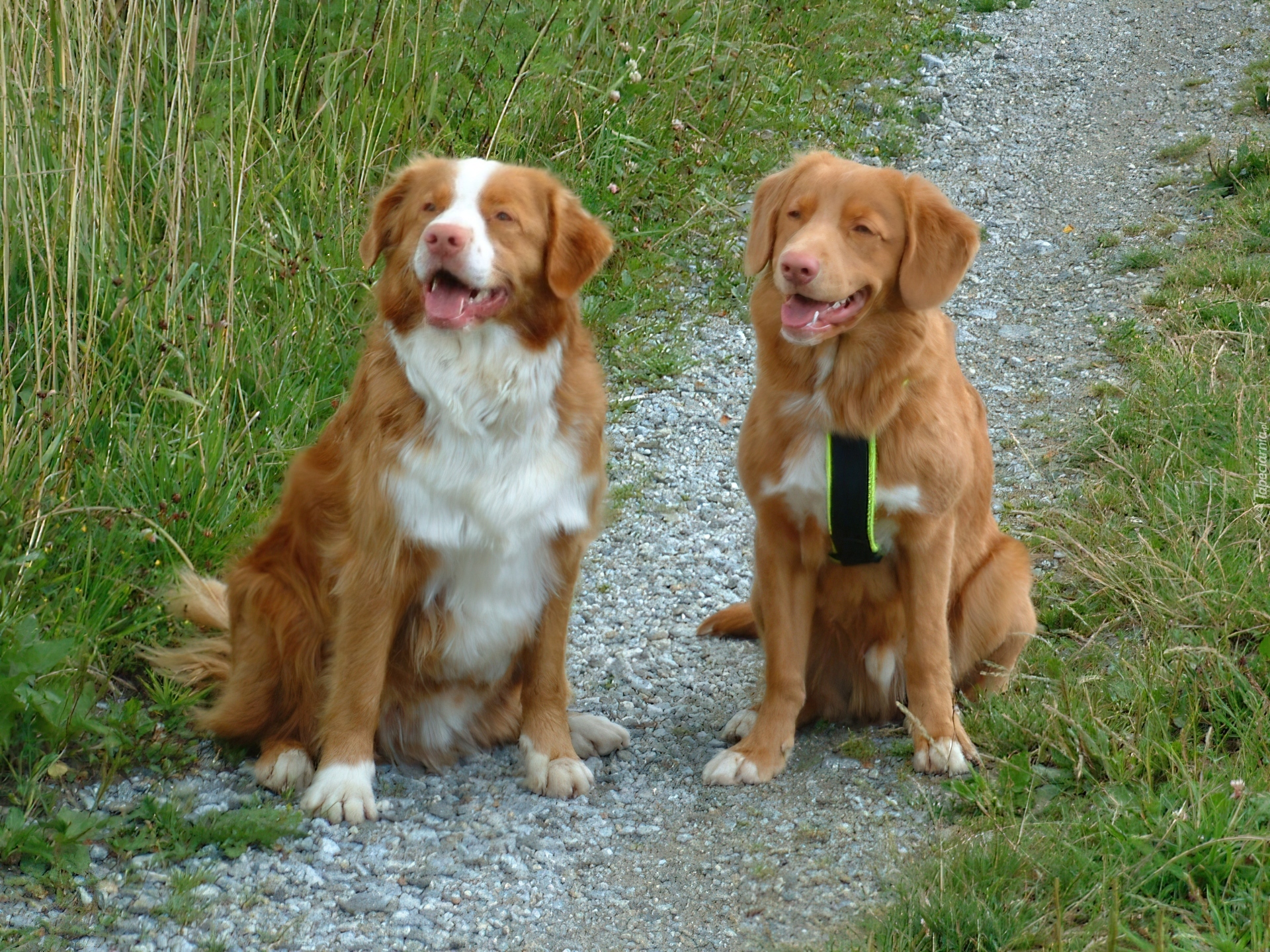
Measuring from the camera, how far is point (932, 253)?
3.20 metres

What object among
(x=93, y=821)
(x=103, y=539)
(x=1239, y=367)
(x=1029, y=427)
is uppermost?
(x=1239, y=367)

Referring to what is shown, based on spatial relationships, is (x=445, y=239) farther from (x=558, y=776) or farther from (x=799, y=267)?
(x=558, y=776)

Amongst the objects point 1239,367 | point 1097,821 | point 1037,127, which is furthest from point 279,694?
point 1037,127

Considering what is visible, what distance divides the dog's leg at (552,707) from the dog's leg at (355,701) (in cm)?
39

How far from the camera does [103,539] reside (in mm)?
3635

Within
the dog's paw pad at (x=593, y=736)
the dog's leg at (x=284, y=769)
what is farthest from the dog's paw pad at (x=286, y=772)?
the dog's paw pad at (x=593, y=736)

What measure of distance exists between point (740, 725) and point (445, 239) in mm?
1526

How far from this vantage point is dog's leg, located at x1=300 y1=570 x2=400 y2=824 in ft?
10.3

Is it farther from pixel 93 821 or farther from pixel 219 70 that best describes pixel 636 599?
pixel 219 70

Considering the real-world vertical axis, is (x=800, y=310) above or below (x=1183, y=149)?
below

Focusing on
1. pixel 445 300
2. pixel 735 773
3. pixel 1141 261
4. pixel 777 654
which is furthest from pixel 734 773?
pixel 1141 261

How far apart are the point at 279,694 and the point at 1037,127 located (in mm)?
7313

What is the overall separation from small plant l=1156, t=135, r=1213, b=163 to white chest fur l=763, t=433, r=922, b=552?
19.8 feet

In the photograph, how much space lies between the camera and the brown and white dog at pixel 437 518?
310cm
